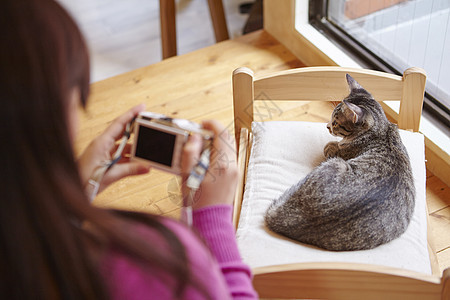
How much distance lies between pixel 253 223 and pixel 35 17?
0.79m

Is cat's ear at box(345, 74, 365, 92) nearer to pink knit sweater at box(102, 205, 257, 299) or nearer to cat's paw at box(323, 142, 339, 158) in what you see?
cat's paw at box(323, 142, 339, 158)

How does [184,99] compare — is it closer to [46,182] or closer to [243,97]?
[243,97]

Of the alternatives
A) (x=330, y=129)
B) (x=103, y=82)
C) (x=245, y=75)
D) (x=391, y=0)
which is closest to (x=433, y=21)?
(x=391, y=0)

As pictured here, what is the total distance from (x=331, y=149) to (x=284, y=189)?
7.0 inches

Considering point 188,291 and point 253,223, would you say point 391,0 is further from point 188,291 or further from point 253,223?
point 188,291

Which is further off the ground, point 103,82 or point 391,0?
point 391,0

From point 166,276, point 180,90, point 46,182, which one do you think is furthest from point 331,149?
point 180,90

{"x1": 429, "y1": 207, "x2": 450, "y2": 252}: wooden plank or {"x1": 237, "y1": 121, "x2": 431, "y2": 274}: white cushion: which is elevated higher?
{"x1": 237, "y1": 121, "x2": 431, "y2": 274}: white cushion

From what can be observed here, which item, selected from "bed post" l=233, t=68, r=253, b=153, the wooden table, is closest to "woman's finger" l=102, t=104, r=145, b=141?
"bed post" l=233, t=68, r=253, b=153

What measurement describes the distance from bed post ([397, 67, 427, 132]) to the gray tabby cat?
15 cm

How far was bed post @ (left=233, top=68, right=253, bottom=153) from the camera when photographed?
1.28 metres

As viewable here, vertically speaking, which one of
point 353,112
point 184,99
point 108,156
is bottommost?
point 184,99

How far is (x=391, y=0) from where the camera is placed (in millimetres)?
1796

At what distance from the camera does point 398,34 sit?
71.6 inches
